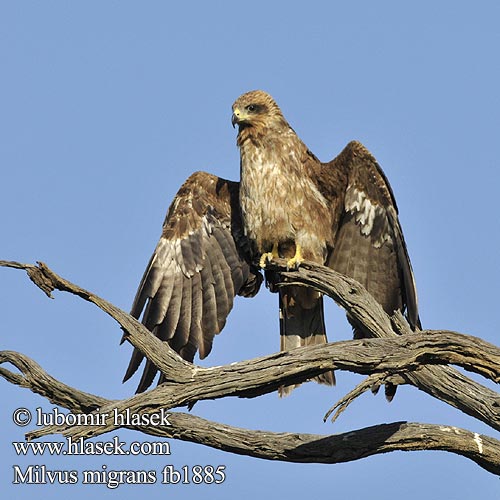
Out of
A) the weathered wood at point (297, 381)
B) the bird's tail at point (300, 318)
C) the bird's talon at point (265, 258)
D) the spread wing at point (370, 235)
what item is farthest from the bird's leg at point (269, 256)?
the weathered wood at point (297, 381)

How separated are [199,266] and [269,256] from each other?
92cm

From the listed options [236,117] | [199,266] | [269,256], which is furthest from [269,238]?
[236,117]

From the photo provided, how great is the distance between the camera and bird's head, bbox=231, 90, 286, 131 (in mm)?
9695

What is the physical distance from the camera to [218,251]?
33.3ft

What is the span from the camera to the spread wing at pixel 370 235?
9.23m

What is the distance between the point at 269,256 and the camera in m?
9.48

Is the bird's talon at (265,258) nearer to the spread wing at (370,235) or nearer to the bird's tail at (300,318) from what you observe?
the bird's tail at (300,318)

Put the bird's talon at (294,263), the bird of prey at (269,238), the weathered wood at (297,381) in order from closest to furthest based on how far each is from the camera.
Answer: the weathered wood at (297,381), the bird's talon at (294,263), the bird of prey at (269,238)

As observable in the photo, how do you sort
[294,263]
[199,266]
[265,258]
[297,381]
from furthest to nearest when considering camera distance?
1. [199,266]
2. [265,258]
3. [294,263]
4. [297,381]

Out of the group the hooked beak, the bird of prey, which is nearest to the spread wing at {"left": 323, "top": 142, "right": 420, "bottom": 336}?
the bird of prey

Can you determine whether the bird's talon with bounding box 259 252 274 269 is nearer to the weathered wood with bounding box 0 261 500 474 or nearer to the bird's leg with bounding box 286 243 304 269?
the bird's leg with bounding box 286 243 304 269

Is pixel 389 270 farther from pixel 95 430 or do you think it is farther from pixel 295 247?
pixel 95 430

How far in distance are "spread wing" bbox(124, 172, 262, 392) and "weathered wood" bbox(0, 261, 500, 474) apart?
2585 mm

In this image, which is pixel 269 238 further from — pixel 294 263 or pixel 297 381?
→ pixel 297 381
